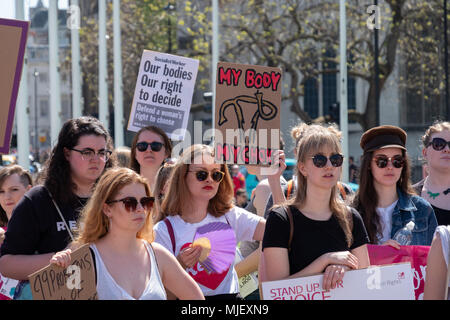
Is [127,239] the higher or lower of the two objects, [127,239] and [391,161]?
the lower

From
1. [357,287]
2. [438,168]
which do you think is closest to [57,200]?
[357,287]

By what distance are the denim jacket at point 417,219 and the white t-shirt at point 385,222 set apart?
0.09ft

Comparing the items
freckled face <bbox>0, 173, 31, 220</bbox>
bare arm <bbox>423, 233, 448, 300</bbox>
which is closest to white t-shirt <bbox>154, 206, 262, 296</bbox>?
bare arm <bbox>423, 233, 448, 300</bbox>

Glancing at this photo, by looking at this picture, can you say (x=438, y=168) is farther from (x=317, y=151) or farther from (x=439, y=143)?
(x=317, y=151)

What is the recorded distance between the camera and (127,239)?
3.66 m

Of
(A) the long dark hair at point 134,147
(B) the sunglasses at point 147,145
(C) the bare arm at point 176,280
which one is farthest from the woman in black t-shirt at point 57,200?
(A) the long dark hair at point 134,147

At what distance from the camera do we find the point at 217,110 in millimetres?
5043

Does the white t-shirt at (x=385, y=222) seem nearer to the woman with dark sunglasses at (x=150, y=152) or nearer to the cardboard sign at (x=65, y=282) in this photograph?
the woman with dark sunglasses at (x=150, y=152)

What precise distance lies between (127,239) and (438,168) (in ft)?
8.37

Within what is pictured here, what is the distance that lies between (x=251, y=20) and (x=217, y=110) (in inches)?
801

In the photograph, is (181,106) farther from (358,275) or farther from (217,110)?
(358,275)

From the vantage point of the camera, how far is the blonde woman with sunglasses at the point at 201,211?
432 cm

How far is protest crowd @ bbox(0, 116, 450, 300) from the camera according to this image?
3.64 m

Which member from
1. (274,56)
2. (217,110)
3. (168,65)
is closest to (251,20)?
(274,56)
